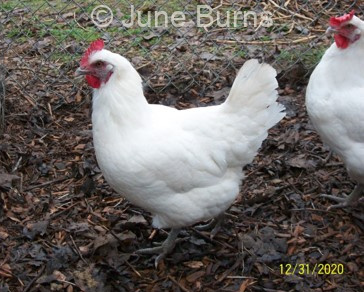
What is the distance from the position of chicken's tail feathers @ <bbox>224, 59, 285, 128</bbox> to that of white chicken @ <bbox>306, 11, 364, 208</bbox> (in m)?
0.47

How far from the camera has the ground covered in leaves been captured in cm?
299

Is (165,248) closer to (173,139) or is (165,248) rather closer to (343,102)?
(173,139)

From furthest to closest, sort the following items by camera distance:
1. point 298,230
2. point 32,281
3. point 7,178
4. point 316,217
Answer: point 7,178, point 316,217, point 298,230, point 32,281

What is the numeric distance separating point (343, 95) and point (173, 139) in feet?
3.58

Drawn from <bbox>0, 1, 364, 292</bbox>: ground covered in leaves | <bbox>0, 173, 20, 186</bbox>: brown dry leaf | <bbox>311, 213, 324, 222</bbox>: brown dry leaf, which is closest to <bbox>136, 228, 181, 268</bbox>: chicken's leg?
<bbox>0, 1, 364, 292</bbox>: ground covered in leaves

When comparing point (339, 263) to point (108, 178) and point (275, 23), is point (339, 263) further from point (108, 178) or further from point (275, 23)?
point (275, 23)

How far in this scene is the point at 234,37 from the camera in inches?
201

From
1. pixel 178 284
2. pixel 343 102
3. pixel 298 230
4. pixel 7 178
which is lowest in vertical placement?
pixel 178 284

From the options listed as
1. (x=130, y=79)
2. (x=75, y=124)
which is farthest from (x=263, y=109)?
(x=75, y=124)

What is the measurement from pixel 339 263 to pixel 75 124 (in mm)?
2299

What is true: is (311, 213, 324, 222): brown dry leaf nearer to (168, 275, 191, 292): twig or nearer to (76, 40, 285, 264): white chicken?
(76, 40, 285, 264): white chicken

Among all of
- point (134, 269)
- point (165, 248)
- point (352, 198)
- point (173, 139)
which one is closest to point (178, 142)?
point (173, 139)

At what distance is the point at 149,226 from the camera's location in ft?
11.1
